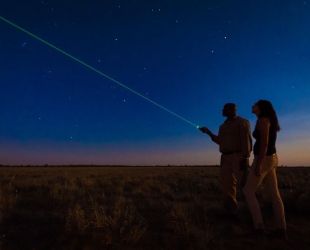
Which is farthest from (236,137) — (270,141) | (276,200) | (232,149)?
(276,200)

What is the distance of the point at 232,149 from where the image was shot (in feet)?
18.4

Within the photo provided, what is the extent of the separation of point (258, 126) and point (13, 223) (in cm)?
462

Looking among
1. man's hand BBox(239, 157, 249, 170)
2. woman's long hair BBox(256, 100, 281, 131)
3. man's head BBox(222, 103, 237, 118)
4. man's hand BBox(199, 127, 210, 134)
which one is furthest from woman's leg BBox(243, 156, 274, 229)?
man's hand BBox(199, 127, 210, 134)

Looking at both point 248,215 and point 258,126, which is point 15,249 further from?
point 248,215

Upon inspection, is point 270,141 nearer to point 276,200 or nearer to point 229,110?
point 276,200

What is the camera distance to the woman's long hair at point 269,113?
15.1ft

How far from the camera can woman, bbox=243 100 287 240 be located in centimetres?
444

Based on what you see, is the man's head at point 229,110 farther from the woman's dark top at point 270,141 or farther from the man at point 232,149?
the woman's dark top at point 270,141

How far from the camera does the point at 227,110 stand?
578cm

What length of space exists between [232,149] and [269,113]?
4.03ft

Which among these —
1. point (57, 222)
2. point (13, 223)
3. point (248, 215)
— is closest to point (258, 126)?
point (248, 215)

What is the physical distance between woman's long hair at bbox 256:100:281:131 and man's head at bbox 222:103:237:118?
3.62 feet

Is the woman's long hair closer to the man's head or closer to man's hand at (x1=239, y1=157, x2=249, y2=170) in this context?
man's hand at (x1=239, y1=157, x2=249, y2=170)

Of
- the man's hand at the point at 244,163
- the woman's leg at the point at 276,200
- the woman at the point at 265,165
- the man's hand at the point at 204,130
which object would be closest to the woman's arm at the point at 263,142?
the woman at the point at 265,165
